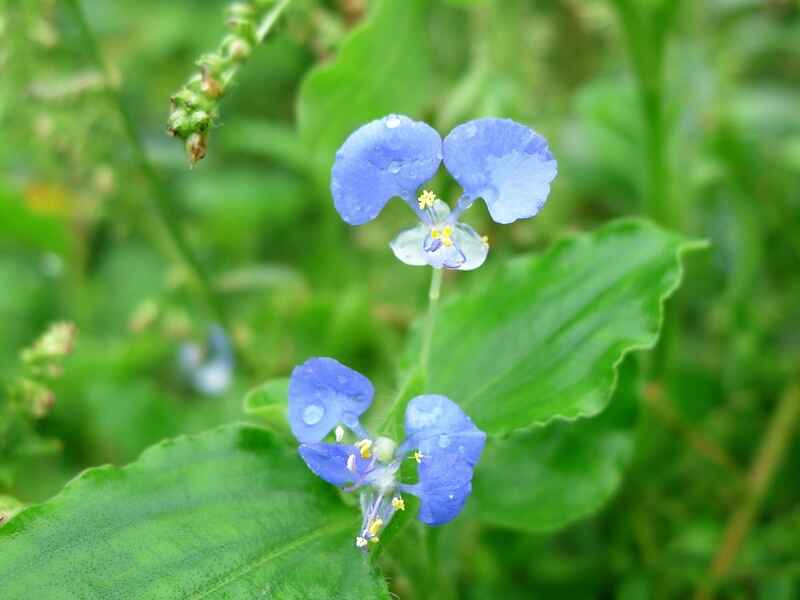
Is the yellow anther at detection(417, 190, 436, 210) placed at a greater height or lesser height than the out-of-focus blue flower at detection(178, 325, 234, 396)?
lesser

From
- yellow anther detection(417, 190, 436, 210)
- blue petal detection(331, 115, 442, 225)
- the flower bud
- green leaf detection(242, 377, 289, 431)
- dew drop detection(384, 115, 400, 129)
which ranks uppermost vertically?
the flower bud

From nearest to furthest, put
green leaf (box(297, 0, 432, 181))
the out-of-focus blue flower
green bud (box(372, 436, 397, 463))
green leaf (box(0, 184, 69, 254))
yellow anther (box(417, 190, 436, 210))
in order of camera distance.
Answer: green bud (box(372, 436, 397, 463)) → yellow anther (box(417, 190, 436, 210)) → green leaf (box(297, 0, 432, 181)) → the out-of-focus blue flower → green leaf (box(0, 184, 69, 254))

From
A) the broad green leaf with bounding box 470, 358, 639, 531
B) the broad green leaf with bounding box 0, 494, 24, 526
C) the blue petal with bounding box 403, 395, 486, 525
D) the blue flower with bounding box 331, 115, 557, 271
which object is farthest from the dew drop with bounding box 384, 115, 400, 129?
the broad green leaf with bounding box 0, 494, 24, 526

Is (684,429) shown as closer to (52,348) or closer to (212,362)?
(212,362)

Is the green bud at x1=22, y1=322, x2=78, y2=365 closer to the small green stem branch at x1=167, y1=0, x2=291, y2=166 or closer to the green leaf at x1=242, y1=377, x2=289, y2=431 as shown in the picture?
the green leaf at x1=242, y1=377, x2=289, y2=431

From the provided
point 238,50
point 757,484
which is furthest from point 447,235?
point 757,484
